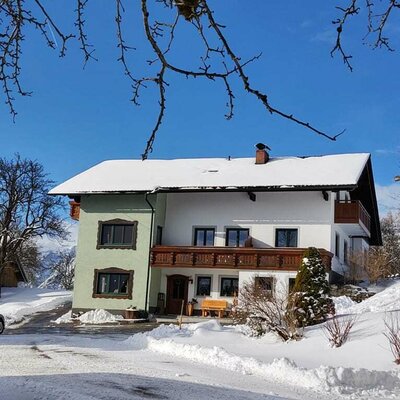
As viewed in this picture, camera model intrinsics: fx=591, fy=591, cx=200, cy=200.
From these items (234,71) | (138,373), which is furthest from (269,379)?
(234,71)

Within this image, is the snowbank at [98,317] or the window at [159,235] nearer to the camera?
the snowbank at [98,317]

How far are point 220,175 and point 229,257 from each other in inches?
209

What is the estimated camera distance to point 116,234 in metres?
32.6

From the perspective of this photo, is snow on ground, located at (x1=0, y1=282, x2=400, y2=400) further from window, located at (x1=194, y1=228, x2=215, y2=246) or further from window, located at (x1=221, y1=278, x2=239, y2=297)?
window, located at (x1=194, y1=228, x2=215, y2=246)

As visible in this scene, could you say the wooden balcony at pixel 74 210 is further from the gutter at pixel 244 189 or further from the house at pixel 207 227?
the gutter at pixel 244 189

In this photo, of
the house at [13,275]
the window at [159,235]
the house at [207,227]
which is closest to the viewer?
the house at [207,227]

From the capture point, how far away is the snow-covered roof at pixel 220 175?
98.8 ft

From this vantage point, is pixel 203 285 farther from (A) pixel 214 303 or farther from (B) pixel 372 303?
(B) pixel 372 303

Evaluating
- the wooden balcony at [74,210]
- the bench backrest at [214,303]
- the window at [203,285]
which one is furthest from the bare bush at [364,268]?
the wooden balcony at [74,210]

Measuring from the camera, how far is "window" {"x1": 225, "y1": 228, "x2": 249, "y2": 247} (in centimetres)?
3128

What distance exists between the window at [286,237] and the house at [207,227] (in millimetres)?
52

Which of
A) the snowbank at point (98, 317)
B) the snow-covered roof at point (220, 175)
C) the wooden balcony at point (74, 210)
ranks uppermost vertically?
the snow-covered roof at point (220, 175)

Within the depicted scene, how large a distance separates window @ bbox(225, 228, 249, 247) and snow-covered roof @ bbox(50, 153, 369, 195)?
2584 millimetres

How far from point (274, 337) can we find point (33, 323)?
54.8 ft
